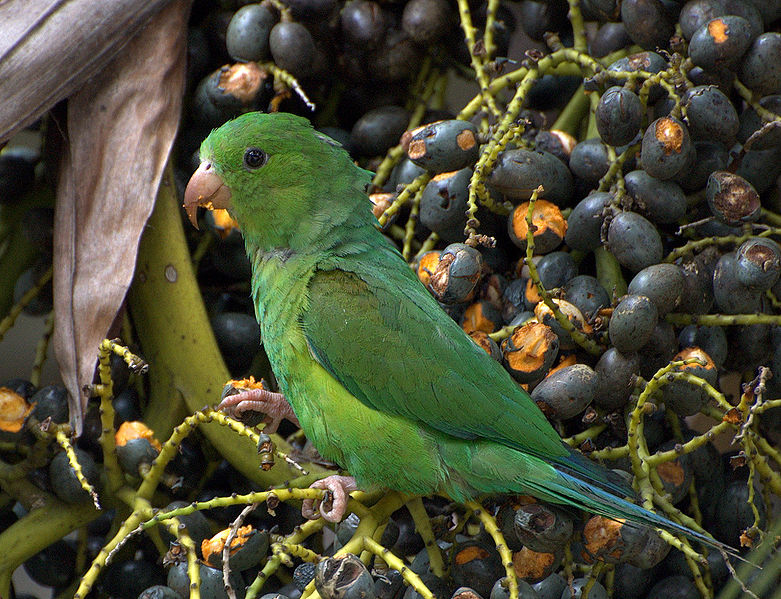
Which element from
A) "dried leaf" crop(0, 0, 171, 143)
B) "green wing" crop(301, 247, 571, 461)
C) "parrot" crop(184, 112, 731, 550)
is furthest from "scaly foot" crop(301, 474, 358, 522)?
"dried leaf" crop(0, 0, 171, 143)

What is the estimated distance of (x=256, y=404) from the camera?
1.31 metres

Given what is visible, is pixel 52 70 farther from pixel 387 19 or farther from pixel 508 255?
pixel 508 255

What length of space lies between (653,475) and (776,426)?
13.4 inches

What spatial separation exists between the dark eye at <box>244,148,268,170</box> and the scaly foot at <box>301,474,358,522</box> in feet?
1.78

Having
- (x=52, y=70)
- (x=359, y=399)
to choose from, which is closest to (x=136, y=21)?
(x=52, y=70)

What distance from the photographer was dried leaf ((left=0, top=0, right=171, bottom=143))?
50.9 inches

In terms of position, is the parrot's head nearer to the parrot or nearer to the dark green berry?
the parrot

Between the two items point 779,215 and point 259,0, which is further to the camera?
point 259,0

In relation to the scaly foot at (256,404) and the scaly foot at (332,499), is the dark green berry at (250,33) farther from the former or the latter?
the scaly foot at (332,499)

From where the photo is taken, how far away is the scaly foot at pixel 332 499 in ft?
3.66

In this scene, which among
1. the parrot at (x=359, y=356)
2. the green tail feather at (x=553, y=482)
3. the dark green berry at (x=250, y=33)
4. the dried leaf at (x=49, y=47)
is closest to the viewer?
the green tail feather at (x=553, y=482)

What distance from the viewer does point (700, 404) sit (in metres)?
1.16

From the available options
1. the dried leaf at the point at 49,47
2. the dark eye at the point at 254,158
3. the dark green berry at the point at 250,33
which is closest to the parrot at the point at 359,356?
the dark eye at the point at 254,158

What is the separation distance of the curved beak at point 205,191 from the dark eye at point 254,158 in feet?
0.18
